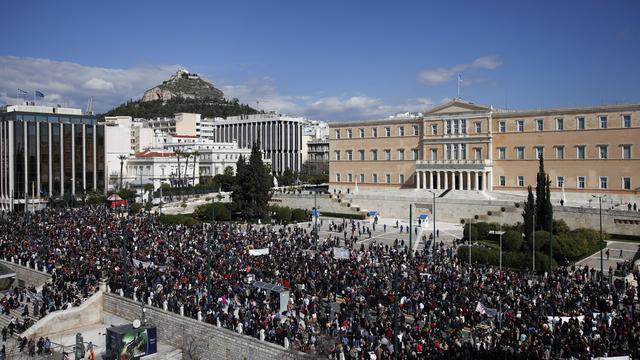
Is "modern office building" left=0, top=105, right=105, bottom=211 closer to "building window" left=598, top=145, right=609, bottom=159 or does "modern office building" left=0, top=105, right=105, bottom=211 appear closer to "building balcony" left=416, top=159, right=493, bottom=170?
"building balcony" left=416, top=159, right=493, bottom=170

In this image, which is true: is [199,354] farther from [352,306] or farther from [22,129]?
[22,129]

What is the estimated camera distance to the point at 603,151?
54.1 meters

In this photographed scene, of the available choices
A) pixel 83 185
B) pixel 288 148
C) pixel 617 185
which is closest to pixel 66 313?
pixel 617 185

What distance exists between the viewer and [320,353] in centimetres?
1959

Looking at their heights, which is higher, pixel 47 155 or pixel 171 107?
pixel 171 107

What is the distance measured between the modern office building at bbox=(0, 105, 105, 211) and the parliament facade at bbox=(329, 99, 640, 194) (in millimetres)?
34400

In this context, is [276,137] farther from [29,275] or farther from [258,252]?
[258,252]

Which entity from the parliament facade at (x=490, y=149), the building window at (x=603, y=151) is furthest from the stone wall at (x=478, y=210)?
the building window at (x=603, y=151)

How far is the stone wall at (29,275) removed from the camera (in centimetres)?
3312

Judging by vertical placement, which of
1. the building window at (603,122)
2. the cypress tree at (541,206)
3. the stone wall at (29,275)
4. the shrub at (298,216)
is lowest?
the stone wall at (29,275)

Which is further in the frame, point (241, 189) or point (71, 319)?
point (241, 189)

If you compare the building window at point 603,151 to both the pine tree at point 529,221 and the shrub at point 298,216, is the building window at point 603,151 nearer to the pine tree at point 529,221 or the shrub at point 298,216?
the pine tree at point 529,221

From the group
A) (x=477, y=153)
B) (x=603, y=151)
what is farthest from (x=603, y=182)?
(x=477, y=153)

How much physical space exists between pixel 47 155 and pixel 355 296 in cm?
6437
